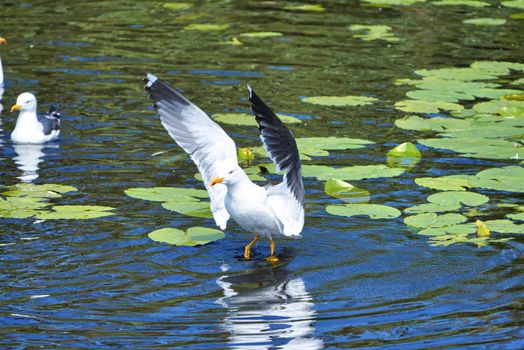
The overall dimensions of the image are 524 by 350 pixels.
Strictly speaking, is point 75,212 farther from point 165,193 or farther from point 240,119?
point 240,119

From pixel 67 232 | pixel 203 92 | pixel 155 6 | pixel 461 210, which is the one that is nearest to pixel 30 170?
pixel 67 232

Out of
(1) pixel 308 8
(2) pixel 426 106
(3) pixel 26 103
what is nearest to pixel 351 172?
(2) pixel 426 106

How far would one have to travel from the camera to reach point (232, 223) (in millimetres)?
7805

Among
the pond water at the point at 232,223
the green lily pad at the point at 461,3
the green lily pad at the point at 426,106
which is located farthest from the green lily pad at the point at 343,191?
the green lily pad at the point at 461,3

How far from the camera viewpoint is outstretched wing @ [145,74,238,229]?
718 centimetres

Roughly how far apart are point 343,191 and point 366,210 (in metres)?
0.49

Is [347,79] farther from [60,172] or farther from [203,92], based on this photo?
[60,172]

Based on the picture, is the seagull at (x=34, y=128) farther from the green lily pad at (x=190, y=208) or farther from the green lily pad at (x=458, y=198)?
the green lily pad at (x=458, y=198)

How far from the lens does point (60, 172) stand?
8844mm

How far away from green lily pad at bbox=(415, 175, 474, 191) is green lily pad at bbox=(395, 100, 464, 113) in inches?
74.7

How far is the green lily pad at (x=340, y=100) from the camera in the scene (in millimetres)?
10594

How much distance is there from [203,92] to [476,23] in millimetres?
4586

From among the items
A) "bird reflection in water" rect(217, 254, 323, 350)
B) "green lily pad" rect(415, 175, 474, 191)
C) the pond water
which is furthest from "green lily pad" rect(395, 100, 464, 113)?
"bird reflection in water" rect(217, 254, 323, 350)

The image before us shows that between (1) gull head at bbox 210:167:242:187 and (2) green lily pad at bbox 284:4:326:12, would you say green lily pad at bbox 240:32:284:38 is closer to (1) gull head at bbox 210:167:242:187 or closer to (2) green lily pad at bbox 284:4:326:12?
(2) green lily pad at bbox 284:4:326:12
